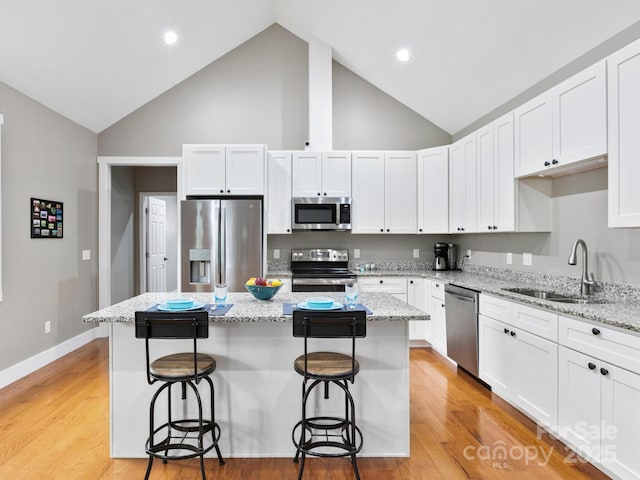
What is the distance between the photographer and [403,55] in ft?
13.7

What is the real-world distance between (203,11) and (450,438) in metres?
4.60

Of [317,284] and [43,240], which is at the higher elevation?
[43,240]

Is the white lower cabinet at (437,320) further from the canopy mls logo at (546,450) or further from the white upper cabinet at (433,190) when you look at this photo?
the canopy mls logo at (546,450)

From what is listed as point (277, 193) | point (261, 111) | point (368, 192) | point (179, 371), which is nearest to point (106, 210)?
point (277, 193)

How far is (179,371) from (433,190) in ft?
12.0

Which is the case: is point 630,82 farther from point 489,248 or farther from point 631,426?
point 489,248

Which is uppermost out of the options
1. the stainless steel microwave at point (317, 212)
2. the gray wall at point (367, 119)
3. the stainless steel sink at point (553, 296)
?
the gray wall at point (367, 119)

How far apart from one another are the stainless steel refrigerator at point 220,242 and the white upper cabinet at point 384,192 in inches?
51.6

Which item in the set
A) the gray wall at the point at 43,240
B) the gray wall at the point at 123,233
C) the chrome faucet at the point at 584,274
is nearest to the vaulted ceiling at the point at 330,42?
the gray wall at the point at 43,240

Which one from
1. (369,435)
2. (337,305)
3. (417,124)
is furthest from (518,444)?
(417,124)

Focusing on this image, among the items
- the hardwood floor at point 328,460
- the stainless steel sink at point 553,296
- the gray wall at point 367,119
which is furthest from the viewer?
the gray wall at point 367,119

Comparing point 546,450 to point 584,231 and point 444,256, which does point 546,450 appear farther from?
point 444,256

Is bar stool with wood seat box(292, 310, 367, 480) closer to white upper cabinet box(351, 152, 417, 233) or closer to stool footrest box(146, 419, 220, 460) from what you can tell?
stool footrest box(146, 419, 220, 460)

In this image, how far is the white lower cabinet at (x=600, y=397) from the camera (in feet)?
6.17
